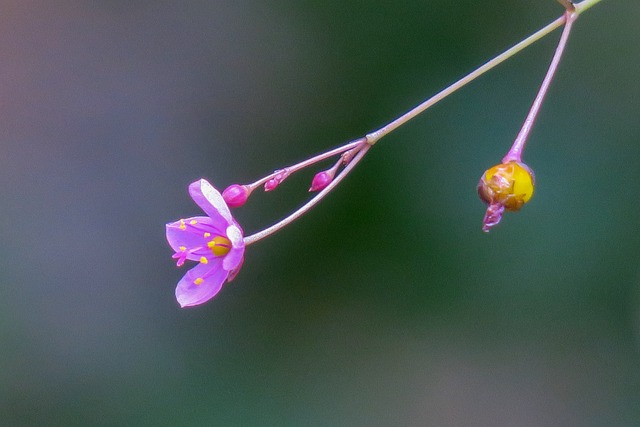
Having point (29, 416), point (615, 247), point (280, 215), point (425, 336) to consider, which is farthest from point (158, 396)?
point (615, 247)

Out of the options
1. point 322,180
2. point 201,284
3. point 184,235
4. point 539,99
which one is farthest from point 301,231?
point 539,99

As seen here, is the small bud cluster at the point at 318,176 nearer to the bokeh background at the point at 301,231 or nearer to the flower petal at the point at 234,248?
the flower petal at the point at 234,248

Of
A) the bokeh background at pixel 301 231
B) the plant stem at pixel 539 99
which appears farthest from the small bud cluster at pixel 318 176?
the bokeh background at pixel 301 231

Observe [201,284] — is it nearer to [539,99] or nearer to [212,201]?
[212,201]

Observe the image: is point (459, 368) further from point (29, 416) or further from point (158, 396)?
point (29, 416)

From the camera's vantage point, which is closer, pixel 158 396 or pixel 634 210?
pixel 634 210

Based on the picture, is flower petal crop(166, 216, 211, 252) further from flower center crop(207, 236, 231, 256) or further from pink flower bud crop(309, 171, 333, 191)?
pink flower bud crop(309, 171, 333, 191)
